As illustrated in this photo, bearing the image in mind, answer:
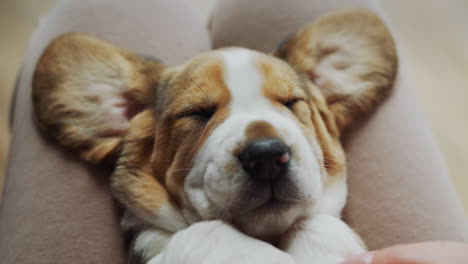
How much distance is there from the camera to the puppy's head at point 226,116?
2.83ft

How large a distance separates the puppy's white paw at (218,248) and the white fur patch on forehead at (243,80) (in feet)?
1.03

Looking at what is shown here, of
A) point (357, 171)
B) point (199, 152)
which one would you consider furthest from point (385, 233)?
point (199, 152)

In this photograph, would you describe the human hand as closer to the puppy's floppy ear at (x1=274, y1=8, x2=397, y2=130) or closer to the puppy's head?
the puppy's head

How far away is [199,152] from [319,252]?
364mm

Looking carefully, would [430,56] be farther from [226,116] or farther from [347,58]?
[226,116]

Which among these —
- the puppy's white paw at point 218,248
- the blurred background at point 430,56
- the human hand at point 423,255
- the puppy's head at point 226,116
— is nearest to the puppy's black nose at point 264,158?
the puppy's head at point 226,116

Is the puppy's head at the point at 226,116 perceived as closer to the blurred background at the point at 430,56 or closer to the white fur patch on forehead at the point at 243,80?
the white fur patch on forehead at the point at 243,80

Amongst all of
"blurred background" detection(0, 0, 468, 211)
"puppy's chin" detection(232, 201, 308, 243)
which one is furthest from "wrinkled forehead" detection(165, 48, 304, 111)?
"blurred background" detection(0, 0, 468, 211)

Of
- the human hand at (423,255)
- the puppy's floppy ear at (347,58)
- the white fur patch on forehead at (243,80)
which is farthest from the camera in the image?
the puppy's floppy ear at (347,58)

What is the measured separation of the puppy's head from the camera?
2.83 feet

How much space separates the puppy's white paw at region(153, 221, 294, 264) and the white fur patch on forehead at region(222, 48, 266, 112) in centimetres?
31

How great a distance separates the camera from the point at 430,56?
241 centimetres

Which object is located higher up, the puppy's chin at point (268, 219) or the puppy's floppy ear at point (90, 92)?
the puppy's floppy ear at point (90, 92)

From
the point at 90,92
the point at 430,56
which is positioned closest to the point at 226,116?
the point at 90,92
